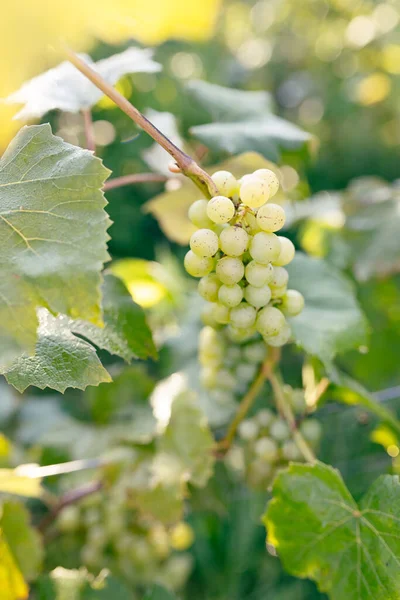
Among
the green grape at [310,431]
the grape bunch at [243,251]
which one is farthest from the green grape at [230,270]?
the green grape at [310,431]

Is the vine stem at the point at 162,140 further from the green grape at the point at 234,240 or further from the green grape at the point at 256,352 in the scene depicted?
the green grape at the point at 256,352

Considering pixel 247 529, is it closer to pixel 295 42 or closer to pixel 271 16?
pixel 295 42

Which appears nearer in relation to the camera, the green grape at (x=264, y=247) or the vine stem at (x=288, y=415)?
the green grape at (x=264, y=247)

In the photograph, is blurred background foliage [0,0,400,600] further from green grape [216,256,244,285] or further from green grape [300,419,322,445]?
green grape [216,256,244,285]

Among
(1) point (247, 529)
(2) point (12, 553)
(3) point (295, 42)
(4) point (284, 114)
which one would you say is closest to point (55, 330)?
(2) point (12, 553)

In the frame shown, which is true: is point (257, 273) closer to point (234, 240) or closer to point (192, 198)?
point (234, 240)

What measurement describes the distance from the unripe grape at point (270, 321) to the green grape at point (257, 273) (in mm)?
41

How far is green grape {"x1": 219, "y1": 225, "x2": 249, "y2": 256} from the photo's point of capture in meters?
0.50

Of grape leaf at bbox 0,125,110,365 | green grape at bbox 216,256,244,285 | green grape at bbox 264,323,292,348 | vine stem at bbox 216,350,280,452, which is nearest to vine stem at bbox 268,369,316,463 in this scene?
vine stem at bbox 216,350,280,452

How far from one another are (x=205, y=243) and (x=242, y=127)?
1.33ft

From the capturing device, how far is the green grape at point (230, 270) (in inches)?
19.9

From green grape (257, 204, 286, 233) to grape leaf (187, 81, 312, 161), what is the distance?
28 cm

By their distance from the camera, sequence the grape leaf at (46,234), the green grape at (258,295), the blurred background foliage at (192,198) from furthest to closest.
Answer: the blurred background foliage at (192,198) → the green grape at (258,295) → the grape leaf at (46,234)

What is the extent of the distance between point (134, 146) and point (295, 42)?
1.30m
